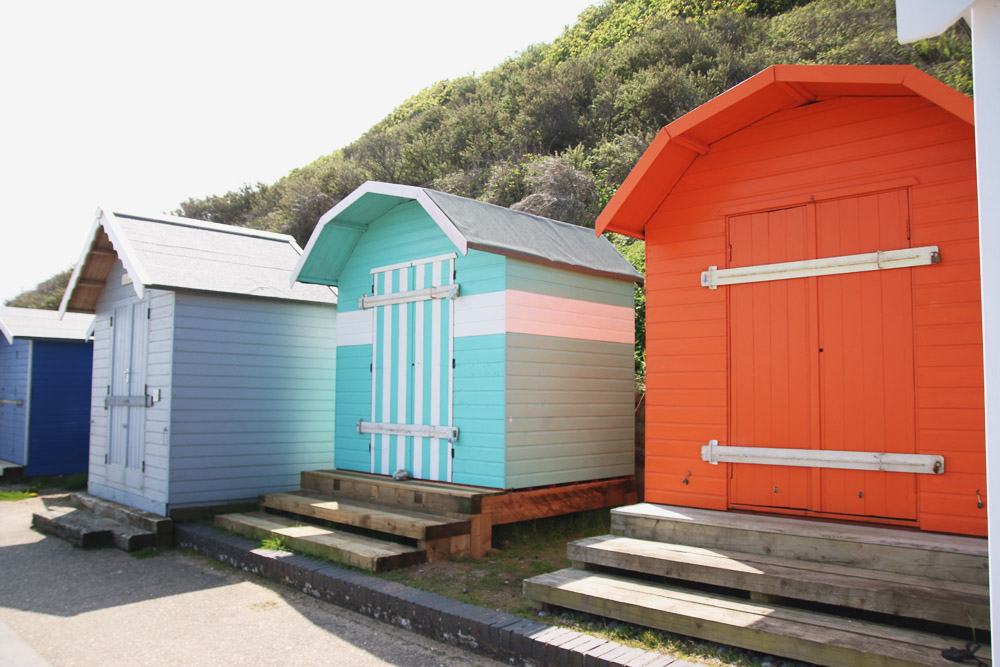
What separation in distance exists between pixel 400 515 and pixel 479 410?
125 cm

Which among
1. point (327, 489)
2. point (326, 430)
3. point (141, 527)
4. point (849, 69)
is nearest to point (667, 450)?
point (849, 69)

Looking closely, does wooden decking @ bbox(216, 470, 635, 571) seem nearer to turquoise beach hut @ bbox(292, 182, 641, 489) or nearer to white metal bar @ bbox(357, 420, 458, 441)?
turquoise beach hut @ bbox(292, 182, 641, 489)

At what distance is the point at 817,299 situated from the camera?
522 centimetres

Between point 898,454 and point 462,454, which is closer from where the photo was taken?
point 898,454

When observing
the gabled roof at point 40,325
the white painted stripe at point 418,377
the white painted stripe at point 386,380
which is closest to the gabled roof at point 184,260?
the white painted stripe at point 386,380

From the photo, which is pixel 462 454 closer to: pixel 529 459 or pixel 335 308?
pixel 529 459

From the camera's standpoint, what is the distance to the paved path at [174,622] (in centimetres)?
478

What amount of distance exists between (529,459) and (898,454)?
10.9 ft

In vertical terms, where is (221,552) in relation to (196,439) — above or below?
below

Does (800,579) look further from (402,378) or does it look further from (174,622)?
(402,378)

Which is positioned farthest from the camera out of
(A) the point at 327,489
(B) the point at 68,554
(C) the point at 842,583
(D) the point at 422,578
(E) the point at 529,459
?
(A) the point at 327,489

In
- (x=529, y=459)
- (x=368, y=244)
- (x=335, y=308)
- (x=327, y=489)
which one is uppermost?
(x=368, y=244)

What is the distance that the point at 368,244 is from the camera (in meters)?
8.87

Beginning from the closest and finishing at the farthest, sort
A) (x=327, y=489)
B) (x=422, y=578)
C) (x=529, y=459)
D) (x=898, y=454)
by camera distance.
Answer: (x=898, y=454), (x=422, y=578), (x=529, y=459), (x=327, y=489)
